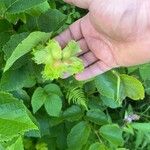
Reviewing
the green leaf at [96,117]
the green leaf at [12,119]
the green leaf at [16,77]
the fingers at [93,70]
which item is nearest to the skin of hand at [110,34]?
the fingers at [93,70]

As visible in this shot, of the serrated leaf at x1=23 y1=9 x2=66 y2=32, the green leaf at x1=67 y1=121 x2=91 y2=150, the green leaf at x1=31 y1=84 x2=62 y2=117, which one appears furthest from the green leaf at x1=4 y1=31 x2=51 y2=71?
the green leaf at x1=67 y1=121 x2=91 y2=150

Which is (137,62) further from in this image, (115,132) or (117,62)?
(115,132)

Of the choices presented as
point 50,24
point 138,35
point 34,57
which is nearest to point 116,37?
point 138,35

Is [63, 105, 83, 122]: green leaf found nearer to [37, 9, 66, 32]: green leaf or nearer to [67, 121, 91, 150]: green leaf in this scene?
[67, 121, 91, 150]: green leaf

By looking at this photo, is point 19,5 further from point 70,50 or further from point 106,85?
point 106,85

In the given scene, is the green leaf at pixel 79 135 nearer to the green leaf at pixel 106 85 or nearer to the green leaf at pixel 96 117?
the green leaf at pixel 96 117

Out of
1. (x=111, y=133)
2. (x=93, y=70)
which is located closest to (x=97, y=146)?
(x=111, y=133)
